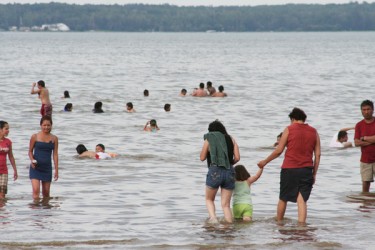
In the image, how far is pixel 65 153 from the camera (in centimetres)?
2462

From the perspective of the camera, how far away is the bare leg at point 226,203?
13.5 m

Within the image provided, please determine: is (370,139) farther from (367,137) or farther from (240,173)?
(240,173)

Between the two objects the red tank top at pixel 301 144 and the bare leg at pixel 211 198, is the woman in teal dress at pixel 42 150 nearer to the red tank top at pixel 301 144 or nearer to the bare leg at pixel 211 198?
the bare leg at pixel 211 198

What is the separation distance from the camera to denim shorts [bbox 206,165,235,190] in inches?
520

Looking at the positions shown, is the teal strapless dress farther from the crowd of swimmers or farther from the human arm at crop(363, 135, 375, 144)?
the human arm at crop(363, 135, 375, 144)

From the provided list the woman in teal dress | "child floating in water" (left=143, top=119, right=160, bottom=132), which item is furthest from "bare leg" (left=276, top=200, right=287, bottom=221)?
"child floating in water" (left=143, top=119, right=160, bottom=132)

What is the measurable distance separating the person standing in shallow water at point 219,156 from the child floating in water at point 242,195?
45 cm

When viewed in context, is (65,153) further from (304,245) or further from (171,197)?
(304,245)

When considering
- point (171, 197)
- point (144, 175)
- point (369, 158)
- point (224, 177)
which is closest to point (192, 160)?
point (144, 175)

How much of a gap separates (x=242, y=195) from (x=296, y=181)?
118cm

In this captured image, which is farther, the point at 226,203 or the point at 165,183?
the point at 165,183

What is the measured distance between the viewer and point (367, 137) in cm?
1535

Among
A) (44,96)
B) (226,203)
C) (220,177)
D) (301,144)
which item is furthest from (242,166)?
(44,96)

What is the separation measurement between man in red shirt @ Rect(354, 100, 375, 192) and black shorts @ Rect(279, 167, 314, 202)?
8.08 feet
